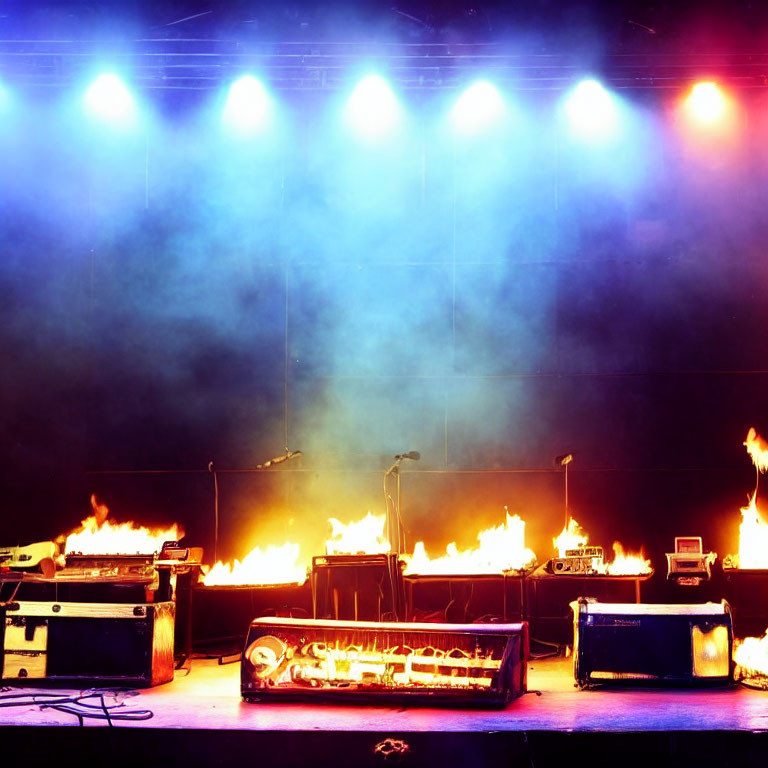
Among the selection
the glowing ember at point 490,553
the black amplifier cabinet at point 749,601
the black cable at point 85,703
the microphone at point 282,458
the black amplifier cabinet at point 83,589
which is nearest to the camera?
the black cable at point 85,703

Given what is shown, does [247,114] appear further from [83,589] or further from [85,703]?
[85,703]

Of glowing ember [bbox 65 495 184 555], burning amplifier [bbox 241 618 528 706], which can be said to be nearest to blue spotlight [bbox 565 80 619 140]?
burning amplifier [bbox 241 618 528 706]

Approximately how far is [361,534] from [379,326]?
1970 millimetres

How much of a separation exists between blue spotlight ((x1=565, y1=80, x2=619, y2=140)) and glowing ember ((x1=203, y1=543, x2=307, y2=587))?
15.8ft

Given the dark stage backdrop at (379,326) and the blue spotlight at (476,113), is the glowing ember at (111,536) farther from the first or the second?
the blue spotlight at (476,113)

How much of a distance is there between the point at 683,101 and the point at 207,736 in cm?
708

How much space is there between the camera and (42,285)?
873 cm

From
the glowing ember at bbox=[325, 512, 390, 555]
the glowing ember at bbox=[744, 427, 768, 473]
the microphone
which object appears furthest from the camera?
the glowing ember at bbox=[744, 427, 768, 473]

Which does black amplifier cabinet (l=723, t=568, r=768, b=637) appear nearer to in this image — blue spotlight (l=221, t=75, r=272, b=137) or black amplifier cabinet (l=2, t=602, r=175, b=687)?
black amplifier cabinet (l=2, t=602, r=175, b=687)

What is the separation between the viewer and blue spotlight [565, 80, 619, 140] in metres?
8.68

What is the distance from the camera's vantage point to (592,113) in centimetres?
872

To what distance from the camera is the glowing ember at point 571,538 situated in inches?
323

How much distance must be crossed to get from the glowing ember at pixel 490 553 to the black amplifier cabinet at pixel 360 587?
386 mm

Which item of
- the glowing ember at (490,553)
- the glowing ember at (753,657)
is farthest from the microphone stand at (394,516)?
the glowing ember at (753,657)
